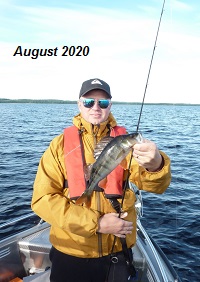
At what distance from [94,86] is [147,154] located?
4.09 feet

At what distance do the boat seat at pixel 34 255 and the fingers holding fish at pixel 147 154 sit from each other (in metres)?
3.48

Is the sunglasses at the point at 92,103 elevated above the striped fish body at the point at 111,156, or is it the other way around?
the sunglasses at the point at 92,103

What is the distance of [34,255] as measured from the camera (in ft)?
19.0

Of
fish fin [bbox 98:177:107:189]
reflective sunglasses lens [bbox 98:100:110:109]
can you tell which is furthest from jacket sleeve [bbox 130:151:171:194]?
reflective sunglasses lens [bbox 98:100:110:109]

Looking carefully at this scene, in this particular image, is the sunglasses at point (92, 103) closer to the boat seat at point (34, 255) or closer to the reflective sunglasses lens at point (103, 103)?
the reflective sunglasses lens at point (103, 103)

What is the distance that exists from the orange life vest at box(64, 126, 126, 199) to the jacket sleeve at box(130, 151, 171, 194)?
0.26 m

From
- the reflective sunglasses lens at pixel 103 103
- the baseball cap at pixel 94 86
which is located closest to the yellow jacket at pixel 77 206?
the reflective sunglasses lens at pixel 103 103

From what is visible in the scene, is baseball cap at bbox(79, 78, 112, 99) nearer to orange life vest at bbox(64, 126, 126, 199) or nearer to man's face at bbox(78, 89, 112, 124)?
man's face at bbox(78, 89, 112, 124)

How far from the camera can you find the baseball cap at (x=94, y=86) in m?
3.73

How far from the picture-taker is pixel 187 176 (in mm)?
16281

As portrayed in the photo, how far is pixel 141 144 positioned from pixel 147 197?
11037mm

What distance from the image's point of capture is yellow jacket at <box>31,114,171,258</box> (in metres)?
3.36

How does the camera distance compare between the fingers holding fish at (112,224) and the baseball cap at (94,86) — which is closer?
the fingers holding fish at (112,224)

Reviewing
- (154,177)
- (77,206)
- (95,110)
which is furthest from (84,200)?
(95,110)
